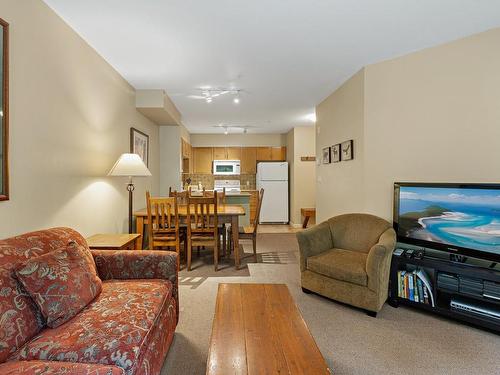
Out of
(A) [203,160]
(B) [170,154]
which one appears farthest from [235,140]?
(B) [170,154]

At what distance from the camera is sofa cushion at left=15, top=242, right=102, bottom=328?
1.31 metres

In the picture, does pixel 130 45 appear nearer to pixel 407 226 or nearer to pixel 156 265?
pixel 156 265

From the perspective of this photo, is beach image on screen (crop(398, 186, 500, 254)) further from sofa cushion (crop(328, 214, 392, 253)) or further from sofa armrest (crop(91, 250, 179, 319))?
sofa armrest (crop(91, 250, 179, 319))

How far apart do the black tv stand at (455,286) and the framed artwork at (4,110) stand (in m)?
2.99


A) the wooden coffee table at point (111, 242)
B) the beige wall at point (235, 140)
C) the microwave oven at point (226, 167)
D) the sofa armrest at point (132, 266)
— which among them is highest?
the beige wall at point (235, 140)

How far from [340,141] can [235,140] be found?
4.07 m

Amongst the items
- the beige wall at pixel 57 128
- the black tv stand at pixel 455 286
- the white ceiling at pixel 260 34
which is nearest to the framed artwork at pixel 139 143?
the beige wall at pixel 57 128

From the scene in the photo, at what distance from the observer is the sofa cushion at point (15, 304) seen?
3.83 feet

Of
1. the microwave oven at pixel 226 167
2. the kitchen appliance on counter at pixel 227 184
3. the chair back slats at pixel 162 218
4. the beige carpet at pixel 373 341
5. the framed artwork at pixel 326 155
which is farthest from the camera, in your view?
the kitchen appliance on counter at pixel 227 184

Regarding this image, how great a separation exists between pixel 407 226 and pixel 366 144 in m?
0.98

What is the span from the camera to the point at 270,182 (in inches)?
269

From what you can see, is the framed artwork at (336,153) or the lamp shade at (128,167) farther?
the framed artwork at (336,153)

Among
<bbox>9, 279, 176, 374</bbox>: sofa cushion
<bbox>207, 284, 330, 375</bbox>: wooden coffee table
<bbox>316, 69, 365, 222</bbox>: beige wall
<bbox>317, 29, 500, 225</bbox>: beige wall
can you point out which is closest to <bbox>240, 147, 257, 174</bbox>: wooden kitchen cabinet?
<bbox>316, 69, 365, 222</bbox>: beige wall

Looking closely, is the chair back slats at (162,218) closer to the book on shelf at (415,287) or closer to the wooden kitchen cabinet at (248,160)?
the book on shelf at (415,287)
